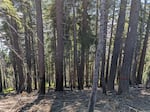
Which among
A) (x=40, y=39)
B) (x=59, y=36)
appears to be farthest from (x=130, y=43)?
(x=40, y=39)

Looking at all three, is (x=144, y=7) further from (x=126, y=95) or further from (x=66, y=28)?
(x=126, y=95)

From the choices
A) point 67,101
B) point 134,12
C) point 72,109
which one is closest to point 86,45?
point 134,12

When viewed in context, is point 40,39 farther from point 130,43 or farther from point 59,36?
point 130,43

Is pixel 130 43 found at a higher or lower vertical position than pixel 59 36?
lower

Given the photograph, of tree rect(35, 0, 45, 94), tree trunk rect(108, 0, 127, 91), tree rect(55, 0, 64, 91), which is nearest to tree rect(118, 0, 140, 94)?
tree trunk rect(108, 0, 127, 91)

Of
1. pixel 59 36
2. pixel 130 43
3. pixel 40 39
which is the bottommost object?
pixel 130 43

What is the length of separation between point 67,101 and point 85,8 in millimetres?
7607

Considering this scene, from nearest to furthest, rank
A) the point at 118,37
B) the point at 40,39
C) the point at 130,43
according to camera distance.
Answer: the point at 130,43, the point at 40,39, the point at 118,37

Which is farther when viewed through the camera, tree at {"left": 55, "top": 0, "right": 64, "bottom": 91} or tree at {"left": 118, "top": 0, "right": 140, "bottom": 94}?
tree at {"left": 55, "top": 0, "right": 64, "bottom": 91}

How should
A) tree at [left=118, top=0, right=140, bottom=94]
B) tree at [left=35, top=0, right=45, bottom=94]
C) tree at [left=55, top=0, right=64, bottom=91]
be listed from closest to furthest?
1. tree at [left=118, top=0, right=140, bottom=94]
2. tree at [left=35, top=0, right=45, bottom=94]
3. tree at [left=55, top=0, right=64, bottom=91]

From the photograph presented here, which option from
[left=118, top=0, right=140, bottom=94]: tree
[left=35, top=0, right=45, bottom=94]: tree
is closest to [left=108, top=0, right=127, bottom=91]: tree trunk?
[left=118, top=0, right=140, bottom=94]: tree

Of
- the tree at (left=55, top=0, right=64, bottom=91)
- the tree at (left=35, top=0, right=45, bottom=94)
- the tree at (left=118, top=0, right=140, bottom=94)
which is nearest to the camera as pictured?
the tree at (left=118, top=0, right=140, bottom=94)

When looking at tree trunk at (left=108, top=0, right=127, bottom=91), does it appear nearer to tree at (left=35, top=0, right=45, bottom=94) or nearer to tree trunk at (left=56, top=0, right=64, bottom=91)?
tree trunk at (left=56, top=0, right=64, bottom=91)

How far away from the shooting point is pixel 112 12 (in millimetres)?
17500
